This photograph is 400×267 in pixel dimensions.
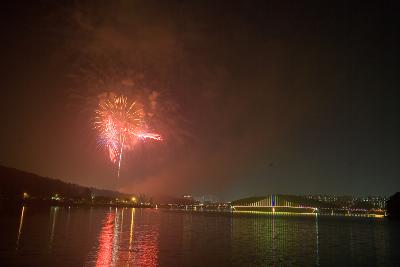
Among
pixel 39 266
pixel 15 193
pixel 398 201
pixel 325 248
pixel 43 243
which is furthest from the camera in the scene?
pixel 15 193

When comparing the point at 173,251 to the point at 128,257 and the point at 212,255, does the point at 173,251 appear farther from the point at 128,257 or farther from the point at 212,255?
the point at 128,257

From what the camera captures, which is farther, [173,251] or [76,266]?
[173,251]

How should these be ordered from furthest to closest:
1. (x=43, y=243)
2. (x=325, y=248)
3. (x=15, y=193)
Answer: (x=15, y=193) → (x=325, y=248) → (x=43, y=243)

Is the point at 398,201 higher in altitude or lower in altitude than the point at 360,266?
higher

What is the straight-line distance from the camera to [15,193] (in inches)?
5935

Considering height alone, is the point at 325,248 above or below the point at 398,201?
below

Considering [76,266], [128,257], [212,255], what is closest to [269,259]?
[212,255]

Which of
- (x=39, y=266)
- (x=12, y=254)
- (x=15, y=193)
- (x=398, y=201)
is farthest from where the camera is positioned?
(x=15, y=193)

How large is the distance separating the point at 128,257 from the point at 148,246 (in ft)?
19.1

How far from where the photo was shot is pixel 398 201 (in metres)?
133

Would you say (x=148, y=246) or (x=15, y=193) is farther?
(x=15, y=193)

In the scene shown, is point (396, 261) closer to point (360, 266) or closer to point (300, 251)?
point (360, 266)

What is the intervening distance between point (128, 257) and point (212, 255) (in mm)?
5942

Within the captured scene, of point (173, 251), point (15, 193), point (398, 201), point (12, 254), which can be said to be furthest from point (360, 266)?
point (15, 193)
